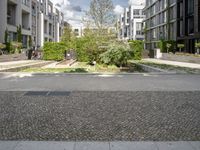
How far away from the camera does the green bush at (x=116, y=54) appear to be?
22.1m

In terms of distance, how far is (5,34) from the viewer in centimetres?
4559

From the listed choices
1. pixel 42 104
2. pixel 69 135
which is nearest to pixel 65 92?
pixel 42 104

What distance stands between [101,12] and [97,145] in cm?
3308

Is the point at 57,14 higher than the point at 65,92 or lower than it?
higher

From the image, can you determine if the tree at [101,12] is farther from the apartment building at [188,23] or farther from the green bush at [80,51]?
the apartment building at [188,23]

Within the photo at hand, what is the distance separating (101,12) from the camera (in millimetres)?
36844

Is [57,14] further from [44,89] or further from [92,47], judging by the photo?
[44,89]

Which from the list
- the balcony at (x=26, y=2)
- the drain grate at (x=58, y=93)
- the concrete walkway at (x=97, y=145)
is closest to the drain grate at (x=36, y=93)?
the drain grate at (x=58, y=93)

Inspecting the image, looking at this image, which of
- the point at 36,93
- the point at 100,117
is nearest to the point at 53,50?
the point at 36,93

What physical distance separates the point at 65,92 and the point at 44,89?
117 centimetres

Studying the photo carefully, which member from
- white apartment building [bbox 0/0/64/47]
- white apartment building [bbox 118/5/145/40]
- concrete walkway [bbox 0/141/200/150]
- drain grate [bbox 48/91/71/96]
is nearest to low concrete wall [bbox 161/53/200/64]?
drain grate [bbox 48/91/71/96]

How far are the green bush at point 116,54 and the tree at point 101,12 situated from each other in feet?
46.2

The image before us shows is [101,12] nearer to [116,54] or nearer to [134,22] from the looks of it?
[116,54]

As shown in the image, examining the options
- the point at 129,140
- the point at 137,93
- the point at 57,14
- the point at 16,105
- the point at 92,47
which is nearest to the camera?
the point at 129,140
